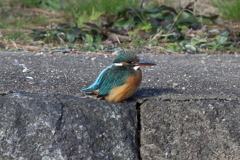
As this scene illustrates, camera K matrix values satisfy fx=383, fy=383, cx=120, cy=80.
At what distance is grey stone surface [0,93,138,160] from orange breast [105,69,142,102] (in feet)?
0.20

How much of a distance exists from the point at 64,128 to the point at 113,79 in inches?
20.4

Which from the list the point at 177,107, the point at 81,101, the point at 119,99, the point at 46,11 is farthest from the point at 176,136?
the point at 46,11

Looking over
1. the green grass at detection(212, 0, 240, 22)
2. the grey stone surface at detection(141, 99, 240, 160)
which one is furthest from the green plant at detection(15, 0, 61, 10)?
the grey stone surface at detection(141, 99, 240, 160)

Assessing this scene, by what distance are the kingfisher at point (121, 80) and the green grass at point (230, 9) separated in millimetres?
3719

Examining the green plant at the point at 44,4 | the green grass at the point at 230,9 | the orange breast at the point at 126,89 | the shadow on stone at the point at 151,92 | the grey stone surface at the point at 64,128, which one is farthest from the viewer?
the green plant at the point at 44,4

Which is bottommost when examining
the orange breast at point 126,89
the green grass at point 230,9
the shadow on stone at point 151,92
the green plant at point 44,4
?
the green plant at point 44,4

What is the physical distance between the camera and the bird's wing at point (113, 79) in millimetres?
2887

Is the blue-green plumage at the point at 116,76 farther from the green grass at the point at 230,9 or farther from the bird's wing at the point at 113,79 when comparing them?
the green grass at the point at 230,9

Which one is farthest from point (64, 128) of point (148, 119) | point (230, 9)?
point (230, 9)

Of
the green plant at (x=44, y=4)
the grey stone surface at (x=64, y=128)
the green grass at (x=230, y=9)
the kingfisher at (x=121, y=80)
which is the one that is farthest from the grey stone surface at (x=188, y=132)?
the green plant at (x=44, y=4)

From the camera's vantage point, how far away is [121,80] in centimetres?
288

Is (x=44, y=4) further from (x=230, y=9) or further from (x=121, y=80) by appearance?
(x=121, y=80)

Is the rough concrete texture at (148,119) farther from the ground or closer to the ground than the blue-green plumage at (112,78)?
closer to the ground

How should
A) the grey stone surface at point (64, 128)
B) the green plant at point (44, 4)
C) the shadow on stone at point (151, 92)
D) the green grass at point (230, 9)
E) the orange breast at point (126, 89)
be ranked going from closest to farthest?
1. the grey stone surface at point (64, 128)
2. the orange breast at point (126, 89)
3. the shadow on stone at point (151, 92)
4. the green grass at point (230, 9)
5. the green plant at point (44, 4)
